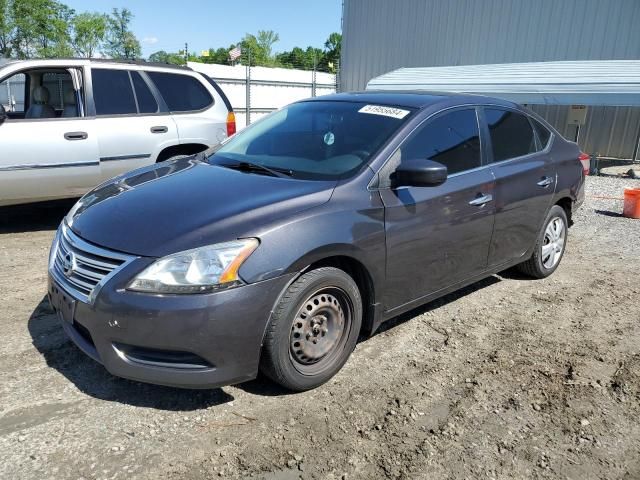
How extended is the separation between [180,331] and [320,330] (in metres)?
0.85

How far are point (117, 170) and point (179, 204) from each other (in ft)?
11.4

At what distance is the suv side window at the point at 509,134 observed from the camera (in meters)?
4.24

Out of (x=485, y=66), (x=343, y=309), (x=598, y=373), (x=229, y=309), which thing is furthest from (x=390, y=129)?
(x=485, y=66)

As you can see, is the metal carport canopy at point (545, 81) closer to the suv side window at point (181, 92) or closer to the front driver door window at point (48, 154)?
the suv side window at point (181, 92)

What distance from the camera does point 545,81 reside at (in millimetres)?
13500

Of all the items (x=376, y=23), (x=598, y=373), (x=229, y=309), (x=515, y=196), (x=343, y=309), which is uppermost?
(x=376, y=23)

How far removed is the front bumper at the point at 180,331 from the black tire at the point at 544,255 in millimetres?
3021

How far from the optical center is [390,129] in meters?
3.53

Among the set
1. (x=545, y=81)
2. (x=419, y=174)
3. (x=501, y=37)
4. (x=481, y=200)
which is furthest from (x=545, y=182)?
(x=501, y=37)

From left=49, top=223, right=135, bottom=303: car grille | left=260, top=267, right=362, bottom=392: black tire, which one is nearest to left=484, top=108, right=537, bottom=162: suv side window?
left=260, top=267, right=362, bottom=392: black tire

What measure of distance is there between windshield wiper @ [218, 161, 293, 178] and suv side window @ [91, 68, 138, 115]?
10.1ft

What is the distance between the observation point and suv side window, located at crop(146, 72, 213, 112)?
6531 millimetres

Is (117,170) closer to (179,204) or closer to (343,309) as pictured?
(179,204)

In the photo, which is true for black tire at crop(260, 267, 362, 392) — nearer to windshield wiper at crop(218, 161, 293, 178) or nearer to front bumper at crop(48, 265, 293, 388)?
front bumper at crop(48, 265, 293, 388)
